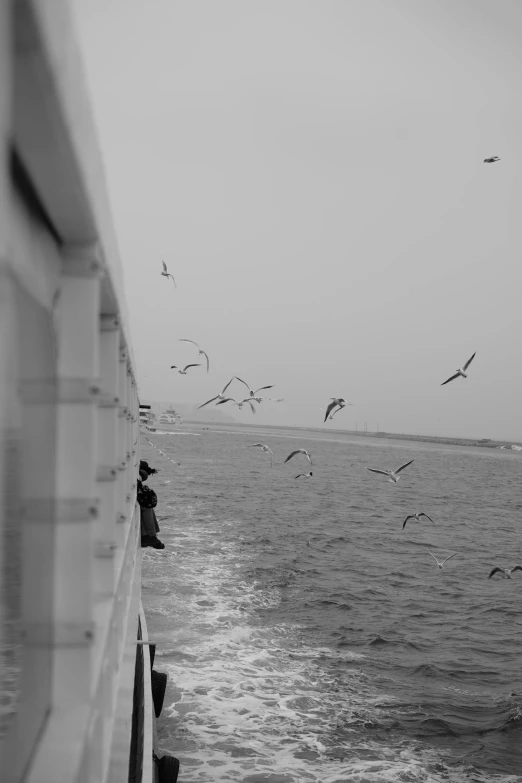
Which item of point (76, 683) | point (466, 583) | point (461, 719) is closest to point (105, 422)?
point (76, 683)

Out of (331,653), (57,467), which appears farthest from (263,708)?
(57,467)

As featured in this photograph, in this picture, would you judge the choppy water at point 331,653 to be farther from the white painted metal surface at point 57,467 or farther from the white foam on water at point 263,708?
the white painted metal surface at point 57,467

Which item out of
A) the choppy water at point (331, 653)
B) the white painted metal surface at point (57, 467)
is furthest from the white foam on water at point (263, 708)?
the white painted metal surface at point (57, 467)

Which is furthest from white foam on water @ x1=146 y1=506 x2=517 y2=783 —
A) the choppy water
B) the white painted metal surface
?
the white painted metal surface

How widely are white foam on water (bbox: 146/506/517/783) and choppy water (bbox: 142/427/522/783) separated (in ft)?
0.09

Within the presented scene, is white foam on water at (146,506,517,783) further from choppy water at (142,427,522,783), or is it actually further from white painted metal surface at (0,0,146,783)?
white painted metal surface at (0,0,146,783)

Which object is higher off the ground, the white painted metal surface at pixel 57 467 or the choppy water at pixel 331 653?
the white painted metal surface at pixel 57 467

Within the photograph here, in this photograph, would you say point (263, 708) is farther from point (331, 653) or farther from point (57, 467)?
point (57, 467)

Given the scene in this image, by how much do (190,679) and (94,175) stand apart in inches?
390

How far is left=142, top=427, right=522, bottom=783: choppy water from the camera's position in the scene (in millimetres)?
8969

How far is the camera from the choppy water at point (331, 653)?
8969 mm

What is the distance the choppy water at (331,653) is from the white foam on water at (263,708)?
0.03 m

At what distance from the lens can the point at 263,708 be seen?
9930 millimetres

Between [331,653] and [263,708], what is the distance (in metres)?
3.14
